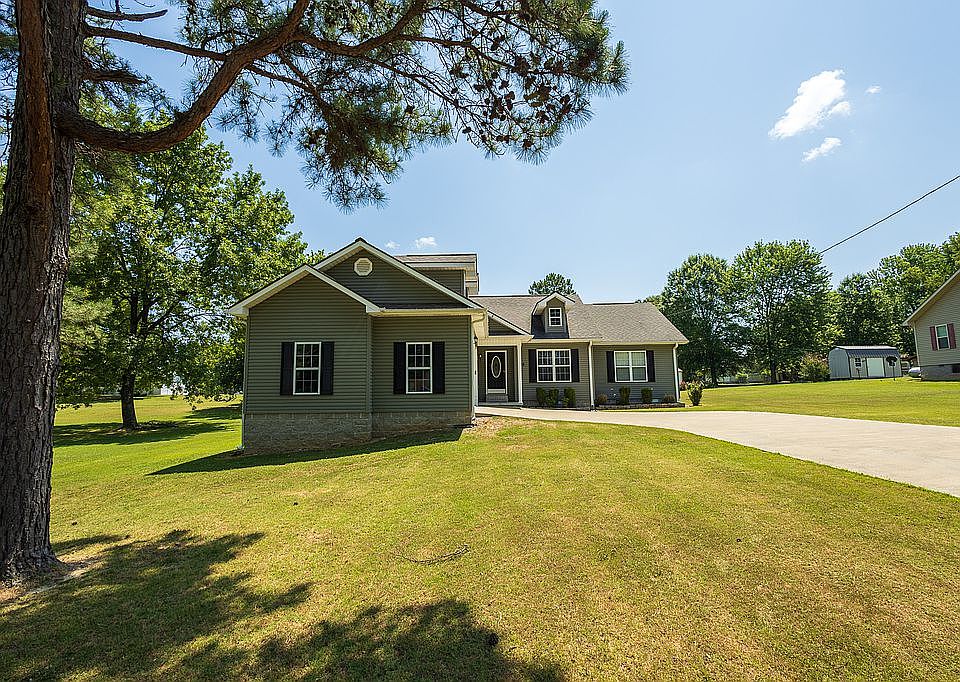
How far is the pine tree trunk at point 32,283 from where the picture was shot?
14.4ft

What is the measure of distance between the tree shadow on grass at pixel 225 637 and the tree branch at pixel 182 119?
4527 millimetres

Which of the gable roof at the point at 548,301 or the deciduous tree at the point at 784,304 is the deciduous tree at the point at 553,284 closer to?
the deciduous tree at the point at 784,304

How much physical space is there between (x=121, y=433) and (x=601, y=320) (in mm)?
24522

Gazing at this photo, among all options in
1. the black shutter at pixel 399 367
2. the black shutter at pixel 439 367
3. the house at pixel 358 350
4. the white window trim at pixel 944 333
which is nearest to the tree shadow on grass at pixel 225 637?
the house at pixel 358 350

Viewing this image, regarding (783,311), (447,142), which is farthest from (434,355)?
(783,311)

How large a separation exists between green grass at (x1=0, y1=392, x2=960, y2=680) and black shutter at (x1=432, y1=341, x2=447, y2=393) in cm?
626

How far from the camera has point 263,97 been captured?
7.03 meters

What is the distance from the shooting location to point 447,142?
709 centimetres

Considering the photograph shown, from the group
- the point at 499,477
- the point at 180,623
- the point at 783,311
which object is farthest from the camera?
the point at 783,311

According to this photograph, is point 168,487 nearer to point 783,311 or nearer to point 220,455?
point 220,455

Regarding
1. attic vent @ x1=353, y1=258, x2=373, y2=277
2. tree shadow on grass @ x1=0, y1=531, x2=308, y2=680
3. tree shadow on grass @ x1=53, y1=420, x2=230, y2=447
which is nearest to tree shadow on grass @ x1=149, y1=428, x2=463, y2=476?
attic vent @ x1=353, y1=258, x2=373, y2=277

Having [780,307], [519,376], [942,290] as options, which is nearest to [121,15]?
[519,376]

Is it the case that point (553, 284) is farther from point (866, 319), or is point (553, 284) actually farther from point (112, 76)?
point (112, 76)

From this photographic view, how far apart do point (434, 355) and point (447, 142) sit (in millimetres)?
8162
